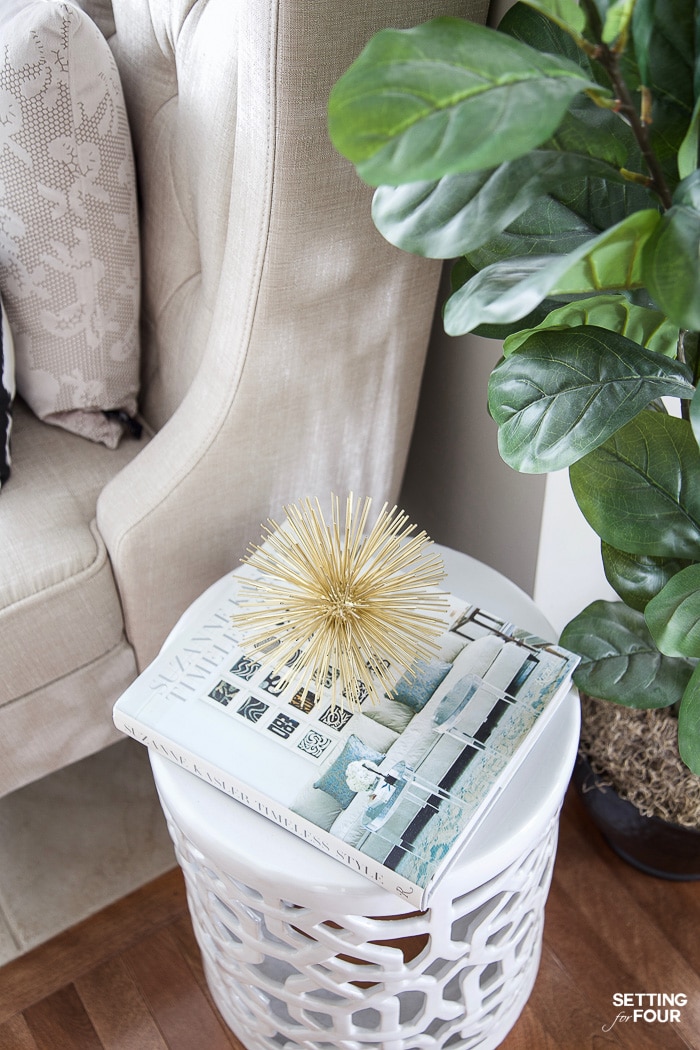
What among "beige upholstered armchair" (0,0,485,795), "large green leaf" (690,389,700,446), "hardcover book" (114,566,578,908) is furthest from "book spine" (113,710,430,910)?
"large green leaf" (690,389,700,446)

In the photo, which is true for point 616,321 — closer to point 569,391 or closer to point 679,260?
point 569,391

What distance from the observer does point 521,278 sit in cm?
55

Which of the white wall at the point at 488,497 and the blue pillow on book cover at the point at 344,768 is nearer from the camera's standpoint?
the blue pillow on book cover at the point at 344,768

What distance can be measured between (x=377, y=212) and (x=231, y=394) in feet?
1.18

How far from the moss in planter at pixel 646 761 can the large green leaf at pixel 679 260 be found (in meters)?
0.62

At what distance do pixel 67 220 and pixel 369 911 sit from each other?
0.75 m

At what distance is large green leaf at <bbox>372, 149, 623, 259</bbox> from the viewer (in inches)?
20.9

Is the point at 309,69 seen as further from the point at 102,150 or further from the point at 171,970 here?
the point at 171,970

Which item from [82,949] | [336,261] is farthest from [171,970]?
[336,261]

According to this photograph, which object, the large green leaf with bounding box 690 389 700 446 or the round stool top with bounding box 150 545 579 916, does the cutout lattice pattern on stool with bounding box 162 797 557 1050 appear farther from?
the large green leaf with bounding box 690 389 700 446

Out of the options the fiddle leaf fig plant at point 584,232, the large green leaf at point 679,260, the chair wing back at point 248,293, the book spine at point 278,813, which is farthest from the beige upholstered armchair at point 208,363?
the large green leaf at point 679,260

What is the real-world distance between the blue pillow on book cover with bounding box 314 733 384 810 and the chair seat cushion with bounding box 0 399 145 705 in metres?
0.38

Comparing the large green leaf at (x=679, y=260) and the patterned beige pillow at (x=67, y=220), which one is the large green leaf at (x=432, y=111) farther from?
the patterned beige pillow at (x=67, y=220)

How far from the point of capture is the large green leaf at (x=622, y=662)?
850mm
